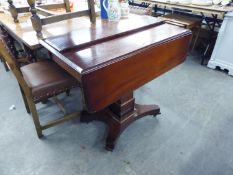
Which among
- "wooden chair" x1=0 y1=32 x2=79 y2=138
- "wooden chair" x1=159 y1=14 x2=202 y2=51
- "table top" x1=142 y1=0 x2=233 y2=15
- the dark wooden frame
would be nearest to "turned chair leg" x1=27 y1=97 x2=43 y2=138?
"wooden chair" x1=0 y1=32 x2=79 y2=138

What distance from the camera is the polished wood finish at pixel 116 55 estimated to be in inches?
35.6

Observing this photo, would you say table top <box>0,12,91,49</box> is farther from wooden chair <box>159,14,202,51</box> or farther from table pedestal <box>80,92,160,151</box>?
wooden chair <box>159,14,202,51</box>

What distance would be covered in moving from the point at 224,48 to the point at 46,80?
2149mm

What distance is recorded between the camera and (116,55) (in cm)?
95

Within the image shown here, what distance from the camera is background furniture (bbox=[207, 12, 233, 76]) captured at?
2200 mm

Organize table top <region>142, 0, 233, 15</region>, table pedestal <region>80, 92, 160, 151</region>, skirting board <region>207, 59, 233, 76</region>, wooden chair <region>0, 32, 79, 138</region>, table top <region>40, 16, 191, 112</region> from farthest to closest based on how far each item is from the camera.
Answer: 1. skirting board <region>207, 59, 233, 76</region>
2. table top <region>142, 0, 233, 15</region>
3. table pedestal <region>80, 92, 160, 151</region>
4. wooden chair <region>0, 32, 79, 138</region>
5. table top <region>40, 16, 191, 112</region>

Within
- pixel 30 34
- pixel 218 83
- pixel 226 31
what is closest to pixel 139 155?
pixel 30 34

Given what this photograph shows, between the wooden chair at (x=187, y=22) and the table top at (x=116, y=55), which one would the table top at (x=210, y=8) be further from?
the table top at (x=116, y=55)

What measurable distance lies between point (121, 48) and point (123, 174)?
0.86 metres

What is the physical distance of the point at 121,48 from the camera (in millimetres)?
1022

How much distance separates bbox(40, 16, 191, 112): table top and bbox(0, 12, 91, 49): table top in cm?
21

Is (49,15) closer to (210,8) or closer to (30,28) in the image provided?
(30,28)

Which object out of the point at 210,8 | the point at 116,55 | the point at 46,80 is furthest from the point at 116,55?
the point at 210,8

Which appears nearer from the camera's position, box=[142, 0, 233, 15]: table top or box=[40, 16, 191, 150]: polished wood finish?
box=[40, 16, 191, 150]: polished wood finish
